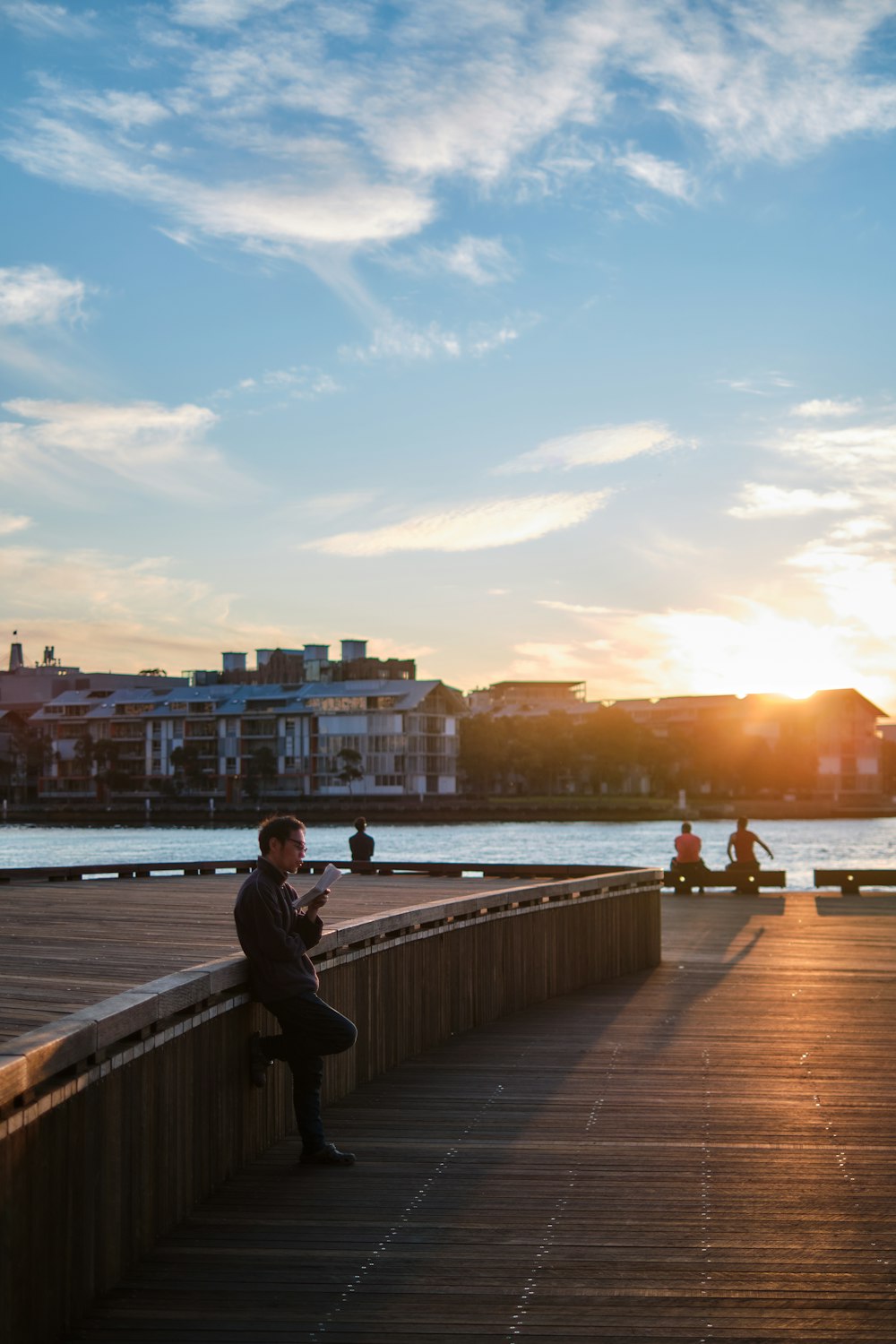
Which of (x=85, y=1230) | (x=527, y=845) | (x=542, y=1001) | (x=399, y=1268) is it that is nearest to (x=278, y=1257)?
(x=399, y=1268)

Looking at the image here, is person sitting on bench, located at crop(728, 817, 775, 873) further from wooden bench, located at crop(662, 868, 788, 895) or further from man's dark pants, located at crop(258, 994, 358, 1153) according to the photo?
man's dark pants, located at crop(258, 994, 358, 1153)

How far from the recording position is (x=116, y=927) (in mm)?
10328

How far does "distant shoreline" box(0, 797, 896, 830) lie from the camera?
428ft

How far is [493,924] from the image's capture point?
12117 millimetres

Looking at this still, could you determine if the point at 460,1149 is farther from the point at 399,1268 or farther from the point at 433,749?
the point at 433,749

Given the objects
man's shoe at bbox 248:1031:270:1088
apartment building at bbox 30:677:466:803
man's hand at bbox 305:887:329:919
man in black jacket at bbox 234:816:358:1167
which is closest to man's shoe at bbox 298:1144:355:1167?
man in black jacket at bbox 234:816:358:1167

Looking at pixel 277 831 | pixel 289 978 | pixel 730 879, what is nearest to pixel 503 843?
pixel 730 879

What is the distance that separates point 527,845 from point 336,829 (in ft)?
102

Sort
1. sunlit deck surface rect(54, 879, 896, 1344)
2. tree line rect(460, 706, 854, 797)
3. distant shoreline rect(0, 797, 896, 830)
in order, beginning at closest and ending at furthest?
sunlit deck surface rect(54, 879, 896, 1344)
distant shoreline rect(0, 797, 896, 830)
tree line rect(460, 706, 854, 797)

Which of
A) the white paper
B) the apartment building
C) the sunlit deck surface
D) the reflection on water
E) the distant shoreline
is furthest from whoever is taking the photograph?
the apartment building

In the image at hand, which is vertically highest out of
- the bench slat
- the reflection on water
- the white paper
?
the white paper

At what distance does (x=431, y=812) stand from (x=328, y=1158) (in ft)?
407

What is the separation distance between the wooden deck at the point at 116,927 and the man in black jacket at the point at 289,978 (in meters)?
0.68

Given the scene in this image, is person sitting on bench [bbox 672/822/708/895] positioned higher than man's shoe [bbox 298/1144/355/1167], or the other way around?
person sitting on bench [bbox 672/822/708/895]
